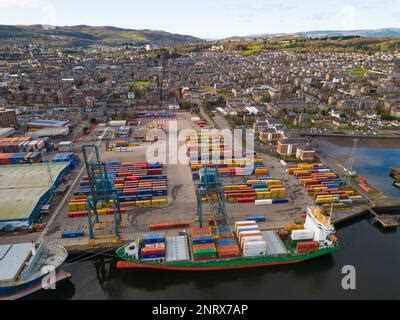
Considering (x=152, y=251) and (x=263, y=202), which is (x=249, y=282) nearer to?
(x=152, y=251)

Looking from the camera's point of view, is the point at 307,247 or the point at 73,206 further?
the point at 73,206

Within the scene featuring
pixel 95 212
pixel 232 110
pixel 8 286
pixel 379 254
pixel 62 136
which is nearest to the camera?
pixel 8 286

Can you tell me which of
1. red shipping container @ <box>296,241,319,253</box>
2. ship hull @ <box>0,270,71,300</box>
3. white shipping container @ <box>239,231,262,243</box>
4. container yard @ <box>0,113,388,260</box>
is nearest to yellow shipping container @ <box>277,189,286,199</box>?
container yard @ <box>0,113,388,260</box>

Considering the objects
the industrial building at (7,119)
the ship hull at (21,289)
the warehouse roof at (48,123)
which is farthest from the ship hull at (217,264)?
the industrial building at (7,119)

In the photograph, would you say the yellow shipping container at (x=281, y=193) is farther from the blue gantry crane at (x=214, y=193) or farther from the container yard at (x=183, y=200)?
the blue gantry crane at (x=214, y=193)

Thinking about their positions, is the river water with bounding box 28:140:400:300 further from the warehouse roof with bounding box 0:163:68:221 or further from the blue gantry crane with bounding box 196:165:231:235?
the warehouse roof with bounding box 0:163:68:221

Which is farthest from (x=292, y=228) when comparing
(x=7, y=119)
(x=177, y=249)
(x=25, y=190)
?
(x=7, y=119)

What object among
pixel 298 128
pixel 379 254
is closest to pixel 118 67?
pixel 298 128

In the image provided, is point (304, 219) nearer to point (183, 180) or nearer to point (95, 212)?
point (183, 180)
